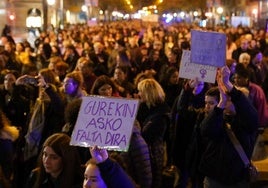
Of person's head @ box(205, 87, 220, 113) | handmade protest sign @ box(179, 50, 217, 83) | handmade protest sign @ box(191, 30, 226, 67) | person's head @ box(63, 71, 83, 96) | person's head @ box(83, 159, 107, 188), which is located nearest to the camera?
person's head @ box(83, 159, 107, 188)

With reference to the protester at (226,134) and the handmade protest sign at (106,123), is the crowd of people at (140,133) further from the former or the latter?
the handmade protest sign at (106,123)

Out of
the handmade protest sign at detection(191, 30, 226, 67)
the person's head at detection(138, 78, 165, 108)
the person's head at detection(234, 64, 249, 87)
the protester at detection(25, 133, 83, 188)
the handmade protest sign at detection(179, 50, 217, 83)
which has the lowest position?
the protester at detection(25, 133, 83, 188)

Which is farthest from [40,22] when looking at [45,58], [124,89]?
[124,89]

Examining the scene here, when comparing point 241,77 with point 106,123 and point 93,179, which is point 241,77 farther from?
point 93,179

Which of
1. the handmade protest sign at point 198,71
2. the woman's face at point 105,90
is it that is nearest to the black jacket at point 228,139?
the handmade protest sign at point 198,71

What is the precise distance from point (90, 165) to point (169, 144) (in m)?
4.52

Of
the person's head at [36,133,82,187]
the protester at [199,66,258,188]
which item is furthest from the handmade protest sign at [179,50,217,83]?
the person's head at [36,133,82,187]

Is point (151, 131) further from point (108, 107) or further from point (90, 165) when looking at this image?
point (90, 165)

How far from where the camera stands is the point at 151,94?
289 inches

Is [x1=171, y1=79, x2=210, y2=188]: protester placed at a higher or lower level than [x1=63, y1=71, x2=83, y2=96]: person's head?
lower

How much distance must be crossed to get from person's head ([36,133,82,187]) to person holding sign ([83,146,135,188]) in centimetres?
35

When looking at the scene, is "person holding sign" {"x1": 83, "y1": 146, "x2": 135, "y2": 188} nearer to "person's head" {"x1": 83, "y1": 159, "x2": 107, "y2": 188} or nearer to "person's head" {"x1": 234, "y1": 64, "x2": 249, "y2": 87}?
"person's head" {"x1": 83, "y1": 159, "x2": 107, "y2": 188}

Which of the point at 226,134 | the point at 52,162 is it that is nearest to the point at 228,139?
the point at 226,134

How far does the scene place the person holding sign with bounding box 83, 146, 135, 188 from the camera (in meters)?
4.24
